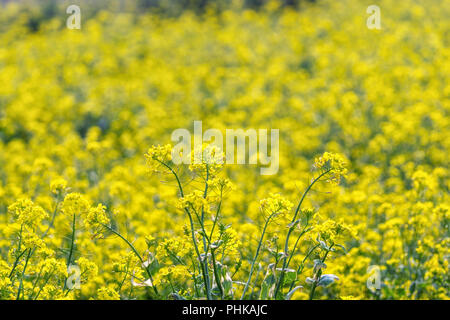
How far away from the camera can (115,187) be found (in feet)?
13.5

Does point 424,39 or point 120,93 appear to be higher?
point 424,39

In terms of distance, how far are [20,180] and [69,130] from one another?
2123 mm

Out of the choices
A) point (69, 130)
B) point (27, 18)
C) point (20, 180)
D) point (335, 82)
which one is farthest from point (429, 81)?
point (27, 18)

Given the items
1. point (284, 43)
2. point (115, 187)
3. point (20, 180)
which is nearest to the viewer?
point (115, 187)

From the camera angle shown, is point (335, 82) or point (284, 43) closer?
point (335, 82)

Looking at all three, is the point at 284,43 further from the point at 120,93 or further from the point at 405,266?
the point at 405,266

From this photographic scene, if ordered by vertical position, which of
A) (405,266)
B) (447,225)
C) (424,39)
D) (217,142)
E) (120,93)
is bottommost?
(405,266)

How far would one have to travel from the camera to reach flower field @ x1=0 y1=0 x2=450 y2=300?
7.86 feet

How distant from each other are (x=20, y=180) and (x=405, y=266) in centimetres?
362

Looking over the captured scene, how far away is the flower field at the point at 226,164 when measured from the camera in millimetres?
2396

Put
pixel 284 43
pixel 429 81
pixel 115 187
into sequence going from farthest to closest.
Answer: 1. pixel 284 43
2. pixel 429 81
3. pixel 115 187

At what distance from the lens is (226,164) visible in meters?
3.94

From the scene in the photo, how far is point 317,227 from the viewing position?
2.31 metres

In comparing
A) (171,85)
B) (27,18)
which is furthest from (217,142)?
(27,18)
